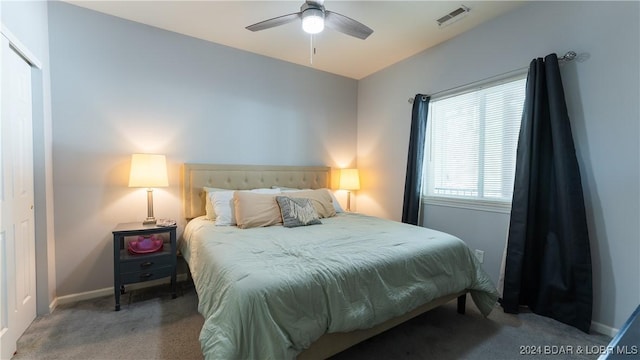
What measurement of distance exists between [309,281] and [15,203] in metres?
2.08

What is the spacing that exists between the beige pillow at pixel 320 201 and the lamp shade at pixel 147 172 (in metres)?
1.24

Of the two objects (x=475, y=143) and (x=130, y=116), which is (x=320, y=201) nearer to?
(x=475, y=143)

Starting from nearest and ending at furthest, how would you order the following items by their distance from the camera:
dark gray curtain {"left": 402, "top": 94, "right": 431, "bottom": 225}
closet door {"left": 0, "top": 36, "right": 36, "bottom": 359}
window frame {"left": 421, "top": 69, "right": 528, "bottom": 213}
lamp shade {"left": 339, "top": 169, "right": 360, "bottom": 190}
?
closet door {"left": 0, "top": 36, "right": 36, "bottom": 359}
window frame {"left": 421, "top": 69, "right": 528, "bottom": 213}
dark gray curtain {"left": 402, "top": 94, "right": 431, "bottom": 225}
lamp shade {"left": 339, "top": 169, "right": 360, "bottom": 190}

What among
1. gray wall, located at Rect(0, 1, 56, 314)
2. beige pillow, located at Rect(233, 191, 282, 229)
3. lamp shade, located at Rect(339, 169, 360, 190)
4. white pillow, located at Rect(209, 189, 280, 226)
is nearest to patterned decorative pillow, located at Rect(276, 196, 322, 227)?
beige pillow, located at Rect(233, 191, 282, 229)

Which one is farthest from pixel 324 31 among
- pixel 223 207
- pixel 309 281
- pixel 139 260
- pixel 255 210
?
pixel 139 260

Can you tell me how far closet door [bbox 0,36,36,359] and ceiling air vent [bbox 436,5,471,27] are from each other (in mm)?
3353

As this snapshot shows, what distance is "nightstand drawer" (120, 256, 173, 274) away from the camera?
88.4 inches

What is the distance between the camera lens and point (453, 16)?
2516mm

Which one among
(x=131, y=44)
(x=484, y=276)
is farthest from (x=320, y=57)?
(x=484, y=276)

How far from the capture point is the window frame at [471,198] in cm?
250

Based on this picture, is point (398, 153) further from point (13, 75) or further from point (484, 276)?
point (13, 75)

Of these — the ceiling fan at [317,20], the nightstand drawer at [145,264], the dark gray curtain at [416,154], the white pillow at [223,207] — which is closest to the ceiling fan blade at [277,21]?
the ceiling fan at [317,20]

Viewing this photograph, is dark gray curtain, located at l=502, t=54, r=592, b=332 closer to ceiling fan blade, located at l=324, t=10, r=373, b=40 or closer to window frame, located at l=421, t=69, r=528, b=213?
window frame, located at l=421, t=69, r=528, b=213

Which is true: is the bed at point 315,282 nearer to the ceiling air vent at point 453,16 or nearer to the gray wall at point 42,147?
the gray wall at point 42,147
